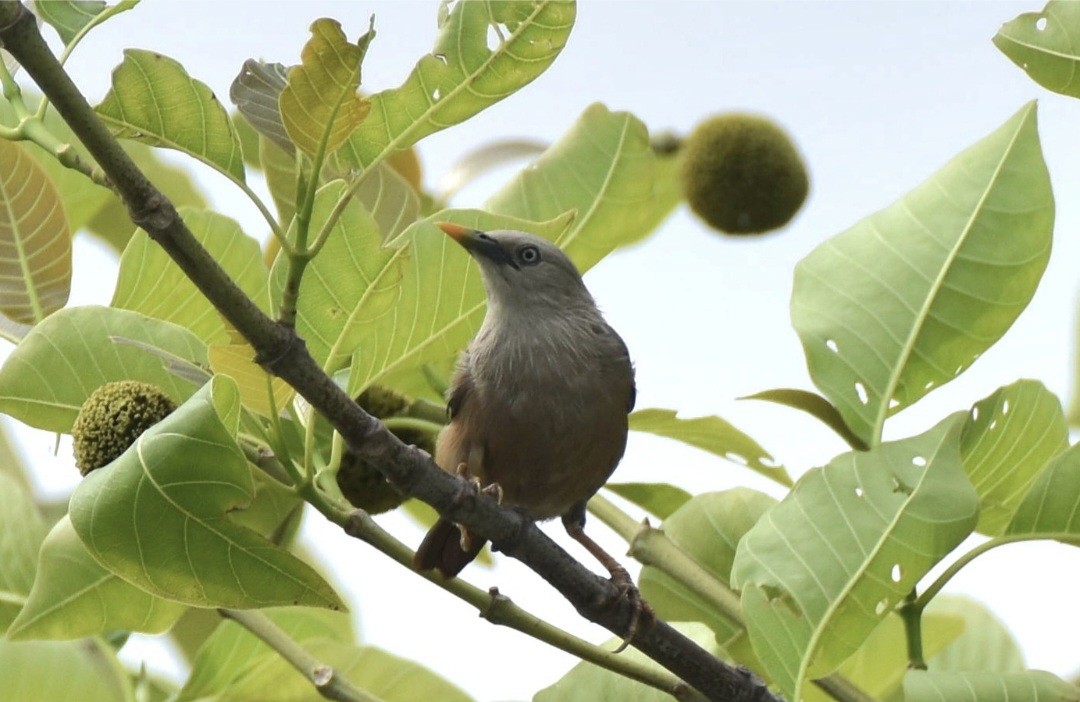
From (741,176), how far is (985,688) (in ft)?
6.66

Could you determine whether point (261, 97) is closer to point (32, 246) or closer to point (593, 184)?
point (32, 246)

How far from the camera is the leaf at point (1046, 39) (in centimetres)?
266

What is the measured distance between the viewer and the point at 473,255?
3.05 m

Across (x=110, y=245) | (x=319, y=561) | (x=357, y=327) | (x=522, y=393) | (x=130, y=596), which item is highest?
(x=110, y=245)

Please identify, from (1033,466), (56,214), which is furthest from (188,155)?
(1033,466)

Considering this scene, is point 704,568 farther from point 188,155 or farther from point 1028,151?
point 188,155

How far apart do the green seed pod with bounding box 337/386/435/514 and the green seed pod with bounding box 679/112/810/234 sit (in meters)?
1.34

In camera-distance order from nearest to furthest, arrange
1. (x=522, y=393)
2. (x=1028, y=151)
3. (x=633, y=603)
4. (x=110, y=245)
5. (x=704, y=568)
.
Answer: (x=633, y=603) < (x=1028, y=151) < (x=704, y=568) < (x=522, y=393) < (x=110, y=245)

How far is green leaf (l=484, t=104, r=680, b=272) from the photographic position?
3291mm

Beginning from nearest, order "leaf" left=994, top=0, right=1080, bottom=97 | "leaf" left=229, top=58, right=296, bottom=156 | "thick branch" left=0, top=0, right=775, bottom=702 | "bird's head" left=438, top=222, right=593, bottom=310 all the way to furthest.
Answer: "thick branch" left=0, top=0, right=775, bottom=702 < "leaf" left=229, top=58, right=296, bottom=156 < "leaf" left=994, top=0, right=1080, bottom=97 < "bird's head" left=438, top=222, right=593, bottom=310

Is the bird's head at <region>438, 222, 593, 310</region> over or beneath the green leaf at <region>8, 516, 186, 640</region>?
over

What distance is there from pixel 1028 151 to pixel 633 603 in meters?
1.31

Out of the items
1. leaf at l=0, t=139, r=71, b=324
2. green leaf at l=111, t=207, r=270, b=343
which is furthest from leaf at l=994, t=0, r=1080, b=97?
leaf at l=0, t=139, r=71, b=324

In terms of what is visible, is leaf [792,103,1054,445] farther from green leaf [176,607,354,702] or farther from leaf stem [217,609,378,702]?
green leaf [176,607,354,702]
